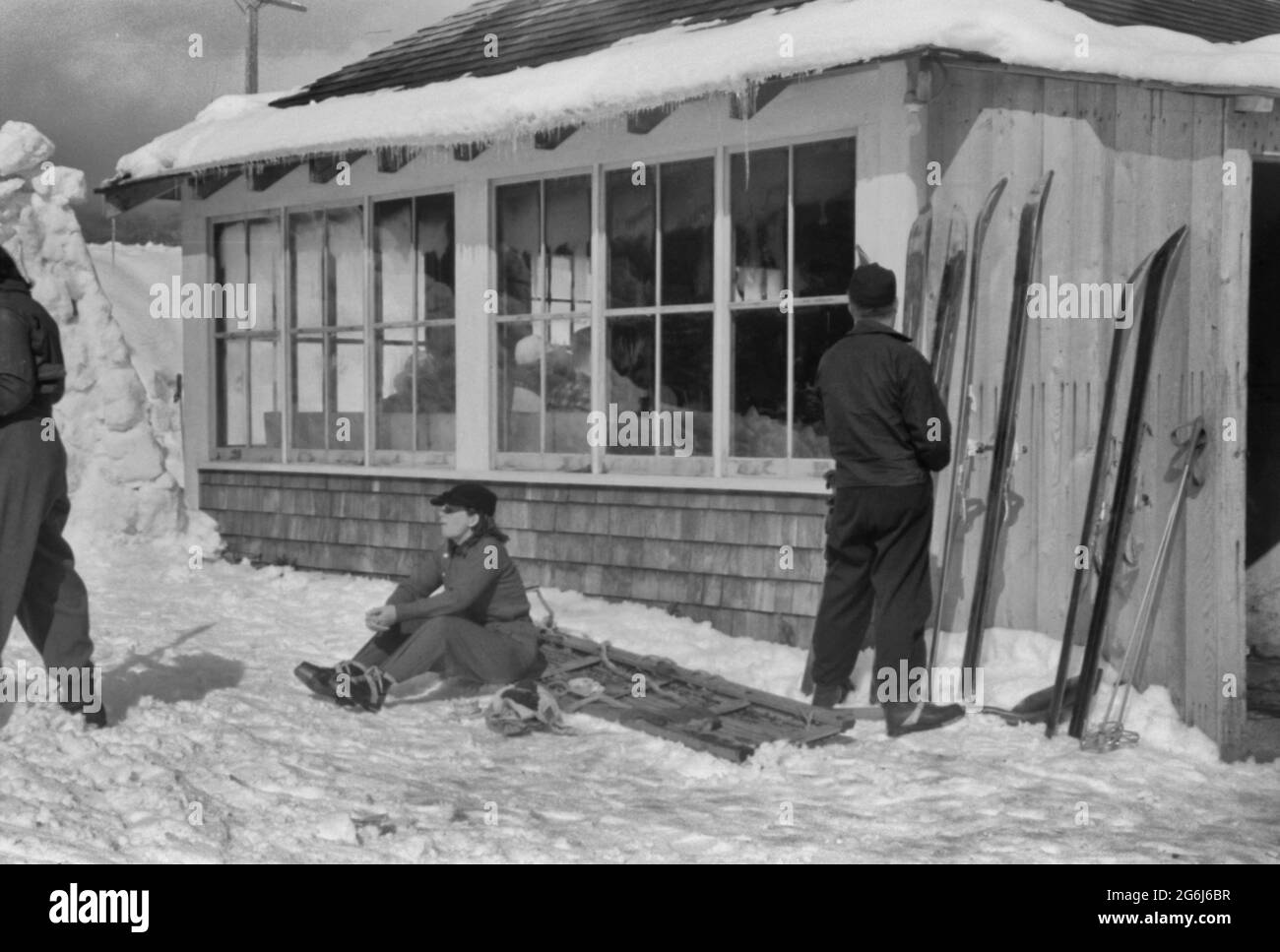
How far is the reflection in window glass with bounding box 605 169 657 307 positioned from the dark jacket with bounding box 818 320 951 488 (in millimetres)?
2370

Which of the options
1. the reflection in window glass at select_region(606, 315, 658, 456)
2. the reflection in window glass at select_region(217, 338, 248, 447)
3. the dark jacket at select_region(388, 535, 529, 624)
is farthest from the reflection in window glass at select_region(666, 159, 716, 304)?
the reflection in window glass at select_region(217, 338, 248, 447)

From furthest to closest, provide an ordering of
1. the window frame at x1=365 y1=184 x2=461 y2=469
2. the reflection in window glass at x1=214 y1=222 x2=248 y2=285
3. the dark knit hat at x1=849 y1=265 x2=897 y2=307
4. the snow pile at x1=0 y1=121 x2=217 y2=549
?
1. the snow pile at x1=0 y1=121 x2=217 y2=549
2. the reflection in window glass at x1=214 y1=222 x2=248 y2=285
3. the window frame at x1=365 y1=184 x2=461 y2=469
4. the dark knit hat at x1=849 y1=265 x2=897 y2=307

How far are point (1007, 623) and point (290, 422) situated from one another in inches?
223

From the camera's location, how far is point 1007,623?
6.97 meters

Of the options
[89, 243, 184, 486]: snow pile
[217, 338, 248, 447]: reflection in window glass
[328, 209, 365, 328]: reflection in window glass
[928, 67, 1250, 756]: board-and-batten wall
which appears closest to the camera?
[928, 67, 1250, 756]: board-and-batten wall

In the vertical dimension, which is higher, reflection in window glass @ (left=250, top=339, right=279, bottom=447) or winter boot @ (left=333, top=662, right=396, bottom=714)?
reflection in window glass @ (left=250, top=339, right=279, bottom=447)

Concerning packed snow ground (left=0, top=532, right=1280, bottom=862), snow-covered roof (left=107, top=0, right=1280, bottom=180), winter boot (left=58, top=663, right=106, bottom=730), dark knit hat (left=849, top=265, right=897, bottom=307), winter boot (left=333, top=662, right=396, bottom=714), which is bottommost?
packed snow ground (left=0, top=532, right=1280, bottom=862)

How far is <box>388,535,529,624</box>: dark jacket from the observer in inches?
265

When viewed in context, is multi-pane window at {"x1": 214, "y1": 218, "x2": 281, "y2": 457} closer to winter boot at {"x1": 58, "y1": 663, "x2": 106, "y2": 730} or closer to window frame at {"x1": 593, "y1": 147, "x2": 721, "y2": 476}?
window frame at {"x1": 593, "y1": 147, "x2": 721, "y2": 476}

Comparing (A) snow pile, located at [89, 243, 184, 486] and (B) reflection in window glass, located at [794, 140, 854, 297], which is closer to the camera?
(B) reflection in window glass, located at [794, 140, 854, 297]

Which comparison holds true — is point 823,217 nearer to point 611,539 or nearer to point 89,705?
point 611,539

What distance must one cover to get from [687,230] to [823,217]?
2.87 feet
